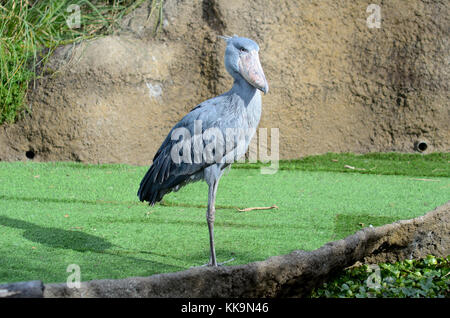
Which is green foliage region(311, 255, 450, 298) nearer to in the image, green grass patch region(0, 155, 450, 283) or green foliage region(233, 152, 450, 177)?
green grass patch region(0, 155, 450, 283)

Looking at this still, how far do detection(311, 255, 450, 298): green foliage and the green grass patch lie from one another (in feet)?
2.00

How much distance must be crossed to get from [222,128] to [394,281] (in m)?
1.25

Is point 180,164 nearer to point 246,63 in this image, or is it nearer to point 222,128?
point 222,128

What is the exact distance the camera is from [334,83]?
6988 millimetres

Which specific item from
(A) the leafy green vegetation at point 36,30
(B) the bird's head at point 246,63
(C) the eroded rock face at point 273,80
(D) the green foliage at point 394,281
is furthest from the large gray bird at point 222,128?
(A) the leafy green vegetation at point 36,30

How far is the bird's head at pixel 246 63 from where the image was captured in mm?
3303

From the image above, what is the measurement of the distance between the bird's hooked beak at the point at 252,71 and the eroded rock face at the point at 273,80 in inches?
130

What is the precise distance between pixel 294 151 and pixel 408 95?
1.53 m

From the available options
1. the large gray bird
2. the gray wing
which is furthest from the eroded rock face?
the large gray bird
